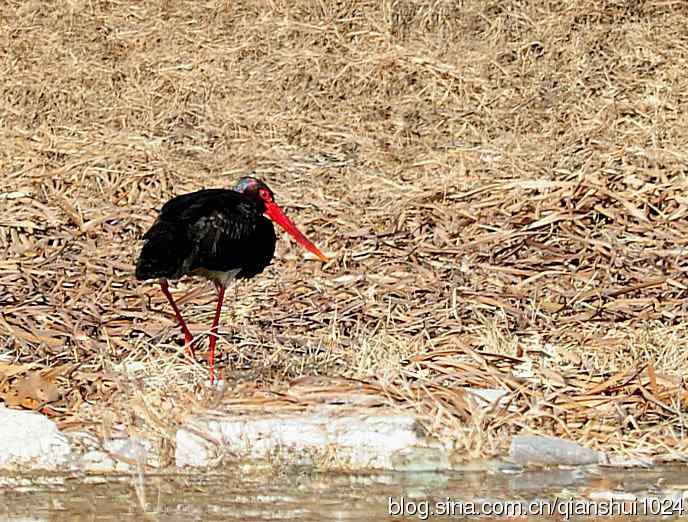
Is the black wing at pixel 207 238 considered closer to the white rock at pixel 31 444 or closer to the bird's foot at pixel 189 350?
the bird's foot at pixel 189 350

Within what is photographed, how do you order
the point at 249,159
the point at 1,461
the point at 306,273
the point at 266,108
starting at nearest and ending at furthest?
the point at 1,461 → the point at 306,273 → the point at 249,159 → the point at 266,108

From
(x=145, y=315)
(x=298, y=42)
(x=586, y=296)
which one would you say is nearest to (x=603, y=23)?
(x=298, y=42)

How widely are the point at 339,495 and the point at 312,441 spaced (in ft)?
1.95

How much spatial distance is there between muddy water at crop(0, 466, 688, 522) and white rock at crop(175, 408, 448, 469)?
15 centimetres

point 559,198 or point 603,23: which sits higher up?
point 603,23

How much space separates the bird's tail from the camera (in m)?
7.17

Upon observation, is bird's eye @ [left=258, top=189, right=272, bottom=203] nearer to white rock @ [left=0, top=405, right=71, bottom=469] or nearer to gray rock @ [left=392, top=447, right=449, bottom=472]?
white rock @ [left=0, top=405, right=71, bottom=469]

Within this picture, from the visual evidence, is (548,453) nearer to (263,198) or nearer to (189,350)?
(189,350)

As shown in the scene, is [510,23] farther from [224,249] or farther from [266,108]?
[224,249]

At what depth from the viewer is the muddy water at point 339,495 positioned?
5254mm

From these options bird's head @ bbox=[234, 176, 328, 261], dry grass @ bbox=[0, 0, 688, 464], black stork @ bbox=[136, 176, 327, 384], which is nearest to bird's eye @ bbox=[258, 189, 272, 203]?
bird's head @ bbox=[234, 176, 328, 261]

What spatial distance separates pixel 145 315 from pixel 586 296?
9.29ft

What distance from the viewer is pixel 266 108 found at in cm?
1310

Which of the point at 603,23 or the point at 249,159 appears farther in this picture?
the point at 603,23
